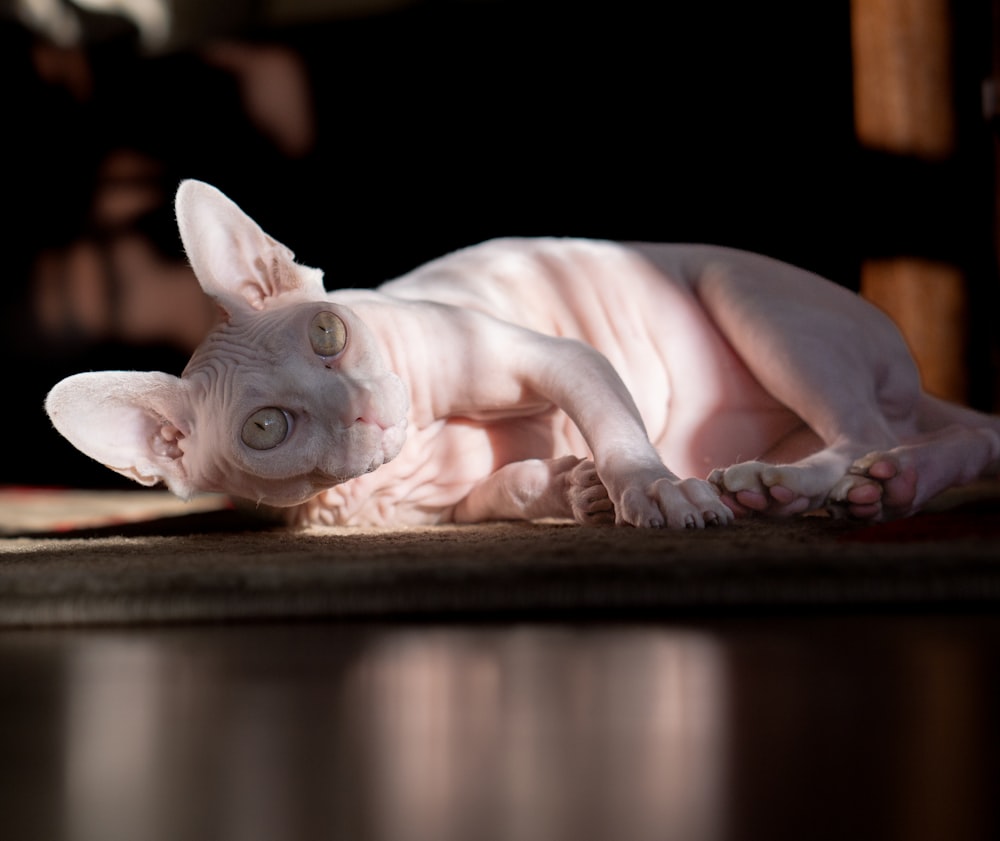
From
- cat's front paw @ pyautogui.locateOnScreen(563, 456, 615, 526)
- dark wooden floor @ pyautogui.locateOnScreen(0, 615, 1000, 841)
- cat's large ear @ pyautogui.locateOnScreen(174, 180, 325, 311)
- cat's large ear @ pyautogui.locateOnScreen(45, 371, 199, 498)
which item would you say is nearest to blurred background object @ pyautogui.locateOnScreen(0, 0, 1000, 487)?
cat's front paw @ pyautogui.locateOnScreen(563, 456, 615, 526)

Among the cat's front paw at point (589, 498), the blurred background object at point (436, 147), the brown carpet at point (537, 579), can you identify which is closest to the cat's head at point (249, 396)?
the brown carpet at point (537, 579)

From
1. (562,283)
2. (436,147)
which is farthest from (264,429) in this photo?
(436,147)

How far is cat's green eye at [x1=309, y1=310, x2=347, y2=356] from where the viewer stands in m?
1.47

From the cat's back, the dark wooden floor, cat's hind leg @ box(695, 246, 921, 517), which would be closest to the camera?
the dark wooden floor

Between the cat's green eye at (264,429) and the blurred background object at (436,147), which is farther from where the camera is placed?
the blurred background object at (436,147)

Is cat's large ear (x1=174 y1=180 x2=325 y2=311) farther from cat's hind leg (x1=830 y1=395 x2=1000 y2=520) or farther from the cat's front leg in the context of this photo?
cat's hind leg (x1=830 y1=395 x2=1000 y2=520)

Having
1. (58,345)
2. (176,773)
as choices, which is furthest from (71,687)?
(58,345)

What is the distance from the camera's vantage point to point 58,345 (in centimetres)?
395

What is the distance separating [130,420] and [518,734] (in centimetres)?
95

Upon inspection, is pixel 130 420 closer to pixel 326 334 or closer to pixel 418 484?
pixel 326 334

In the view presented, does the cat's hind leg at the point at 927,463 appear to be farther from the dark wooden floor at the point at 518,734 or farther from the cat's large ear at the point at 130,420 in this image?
the cat's large ear at the point at 130,420

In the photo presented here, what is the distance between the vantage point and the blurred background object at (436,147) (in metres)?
2.95

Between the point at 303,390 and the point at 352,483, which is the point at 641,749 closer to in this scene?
the point at 303,390

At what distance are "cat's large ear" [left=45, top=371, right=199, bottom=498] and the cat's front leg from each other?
0.43 meters
